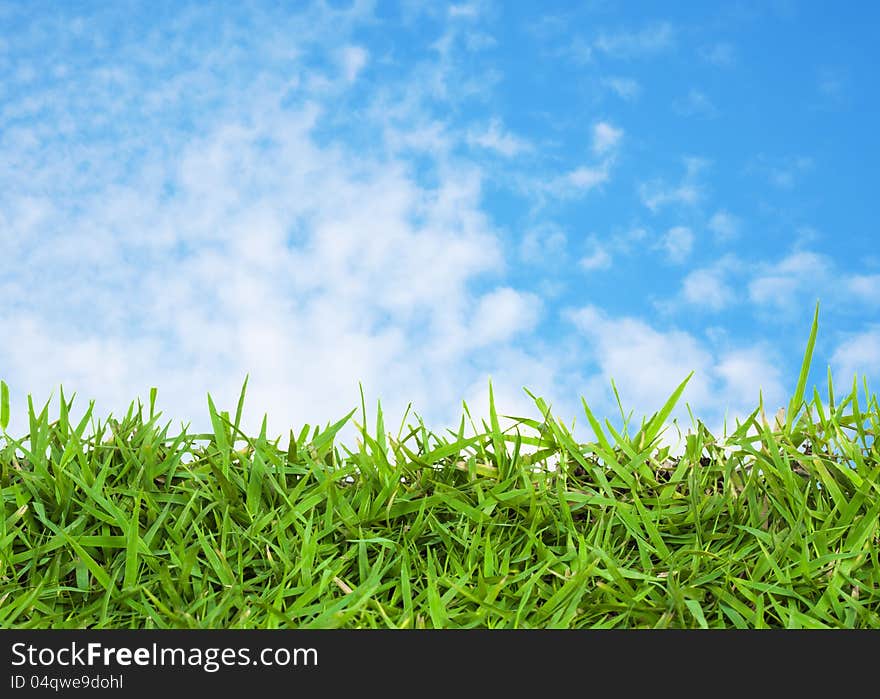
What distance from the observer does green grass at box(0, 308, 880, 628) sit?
1.56 m

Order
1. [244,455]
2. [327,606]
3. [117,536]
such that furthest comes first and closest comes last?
Result: 1. [244,455]
2. [117,536]
3. [327,606]

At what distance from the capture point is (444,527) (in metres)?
1.72

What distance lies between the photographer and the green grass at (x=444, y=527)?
61.3 inches

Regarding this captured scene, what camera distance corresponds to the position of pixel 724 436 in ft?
6.46
